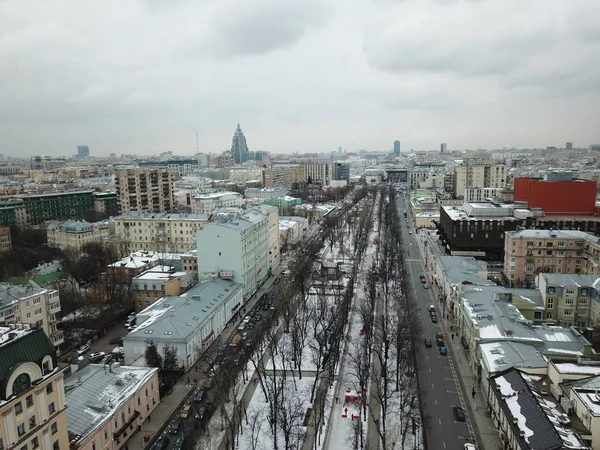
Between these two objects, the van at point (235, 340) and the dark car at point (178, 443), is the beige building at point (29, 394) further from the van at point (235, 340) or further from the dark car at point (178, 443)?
the van at point (235, 340)

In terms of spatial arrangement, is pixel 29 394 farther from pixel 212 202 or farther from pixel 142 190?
pixel 212 202

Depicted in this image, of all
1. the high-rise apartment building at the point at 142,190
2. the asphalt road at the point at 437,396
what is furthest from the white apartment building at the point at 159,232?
the asphalt road at the point at 437,396

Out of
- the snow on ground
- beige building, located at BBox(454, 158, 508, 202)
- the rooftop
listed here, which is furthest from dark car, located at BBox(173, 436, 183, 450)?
beige building, located at BBox(454, 158, 508, 202)

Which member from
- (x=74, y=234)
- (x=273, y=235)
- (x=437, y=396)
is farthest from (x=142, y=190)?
(x=437, y=396)

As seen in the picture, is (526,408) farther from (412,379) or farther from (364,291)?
(364,291)

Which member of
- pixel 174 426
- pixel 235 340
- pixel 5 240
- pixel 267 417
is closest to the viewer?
pixel 174 426

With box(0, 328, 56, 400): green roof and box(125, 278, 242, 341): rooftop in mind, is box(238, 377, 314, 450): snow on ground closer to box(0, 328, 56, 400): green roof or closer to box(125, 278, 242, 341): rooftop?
box(125, 278, 242, 341): rooftop
